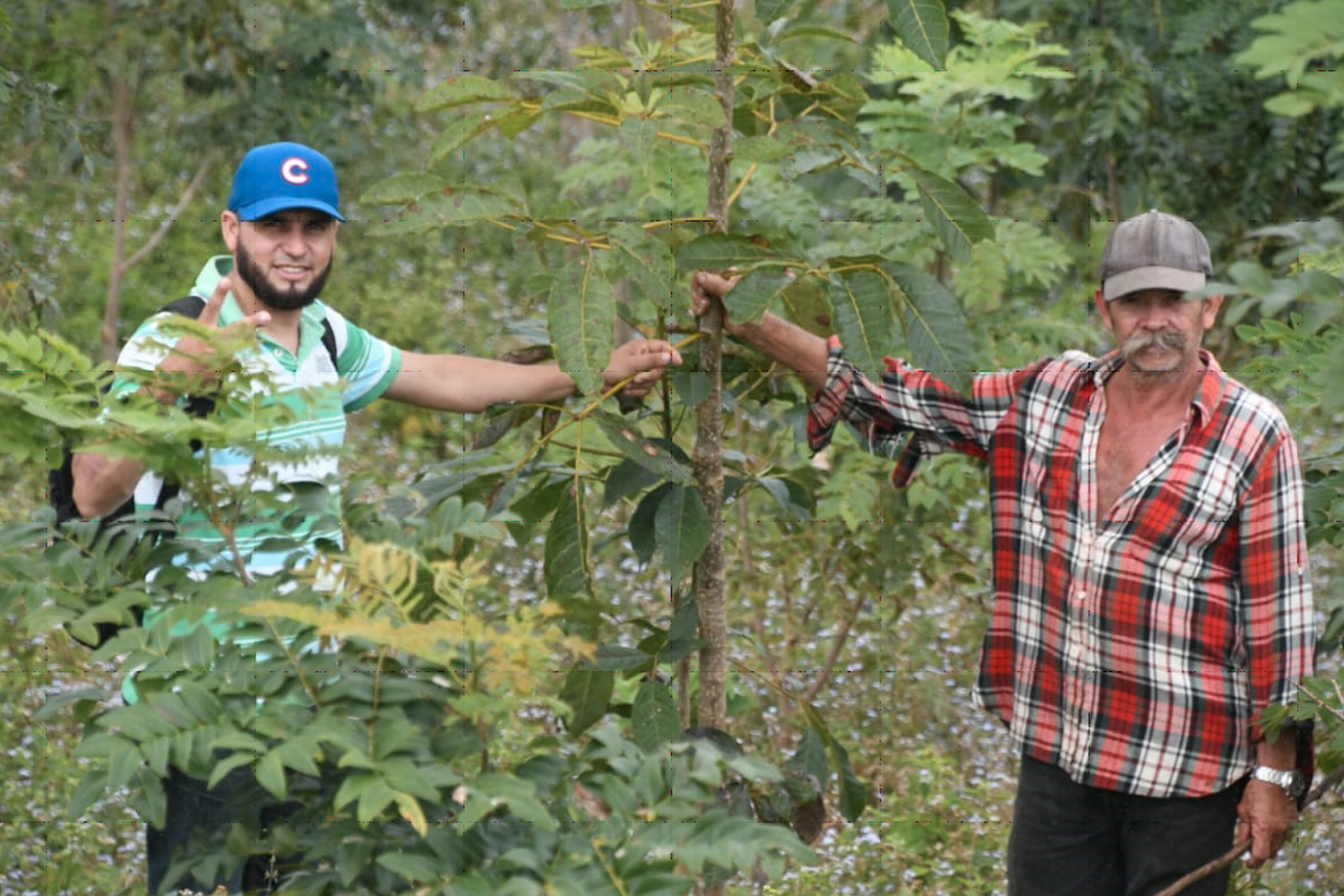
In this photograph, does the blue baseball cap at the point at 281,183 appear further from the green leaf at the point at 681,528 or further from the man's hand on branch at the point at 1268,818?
the man's hand on branch at the point at 1268,818

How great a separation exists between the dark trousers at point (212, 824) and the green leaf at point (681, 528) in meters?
0.58

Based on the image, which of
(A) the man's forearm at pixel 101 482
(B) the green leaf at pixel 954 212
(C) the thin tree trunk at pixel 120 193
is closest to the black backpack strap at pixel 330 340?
(A) the man's forearm at pixel 101 482

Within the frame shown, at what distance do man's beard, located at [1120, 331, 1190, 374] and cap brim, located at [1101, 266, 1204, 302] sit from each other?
0.20 feet

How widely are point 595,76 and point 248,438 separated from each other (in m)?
0.72

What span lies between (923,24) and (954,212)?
270 mm

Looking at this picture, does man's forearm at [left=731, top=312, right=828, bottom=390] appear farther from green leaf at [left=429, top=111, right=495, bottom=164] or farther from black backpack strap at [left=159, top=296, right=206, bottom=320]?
black backpack strap at [left=159, top=296, right=206, bottom=320]

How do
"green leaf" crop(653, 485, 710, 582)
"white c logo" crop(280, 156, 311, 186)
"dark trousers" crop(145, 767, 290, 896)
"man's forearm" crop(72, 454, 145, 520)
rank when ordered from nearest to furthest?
"dark trousers" crop(145, 767, 290, 896) → "man's forearm" crop(72, 454, 145, 520) → "green leaf" crop(653, 485, 710, 582) → "white c logo" crop(280, 156, 311, 186)

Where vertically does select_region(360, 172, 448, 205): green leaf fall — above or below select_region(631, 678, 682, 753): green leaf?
above

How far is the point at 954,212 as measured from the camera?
2314 millimetres

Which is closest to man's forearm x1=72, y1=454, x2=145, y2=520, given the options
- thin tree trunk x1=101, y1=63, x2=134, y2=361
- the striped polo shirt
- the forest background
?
the striped polo shirt

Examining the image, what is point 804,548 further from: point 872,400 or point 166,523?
point 166,523

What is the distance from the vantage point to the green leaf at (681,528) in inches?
90.6

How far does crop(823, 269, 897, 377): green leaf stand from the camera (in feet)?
7.32

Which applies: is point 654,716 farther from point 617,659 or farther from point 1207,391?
point 1207,391
